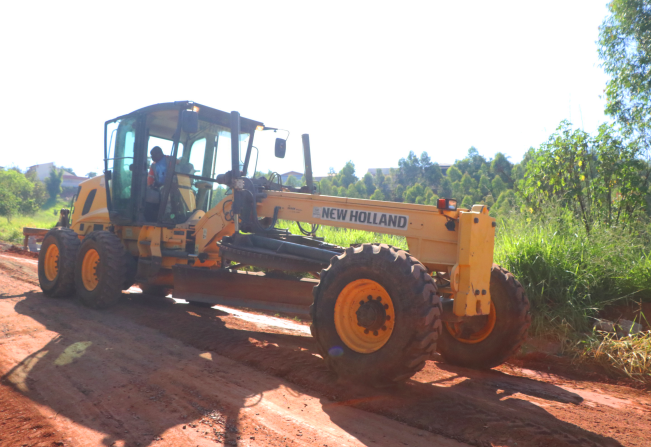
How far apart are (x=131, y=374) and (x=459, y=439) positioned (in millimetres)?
2968

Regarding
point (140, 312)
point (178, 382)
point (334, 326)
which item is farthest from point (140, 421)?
point (140, 312)

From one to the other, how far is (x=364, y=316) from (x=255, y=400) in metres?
1.14

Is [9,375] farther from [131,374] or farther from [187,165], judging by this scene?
[187,165]

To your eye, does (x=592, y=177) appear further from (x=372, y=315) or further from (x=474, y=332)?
(x=372, y=315)

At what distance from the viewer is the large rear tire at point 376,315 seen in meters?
3.68

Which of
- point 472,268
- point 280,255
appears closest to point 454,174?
point 280,255

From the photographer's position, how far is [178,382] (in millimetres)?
4117

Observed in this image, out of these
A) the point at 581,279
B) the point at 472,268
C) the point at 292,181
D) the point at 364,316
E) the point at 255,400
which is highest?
the point at 292,181

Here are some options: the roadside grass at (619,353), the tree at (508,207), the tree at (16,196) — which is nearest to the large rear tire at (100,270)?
the roadside grass at (619,353)

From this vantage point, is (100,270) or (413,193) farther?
(413,193)

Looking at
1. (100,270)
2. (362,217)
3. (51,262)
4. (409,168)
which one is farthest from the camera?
(409,168)

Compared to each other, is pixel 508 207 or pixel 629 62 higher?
pixel 629 62

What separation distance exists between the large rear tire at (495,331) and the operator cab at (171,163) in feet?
14.0

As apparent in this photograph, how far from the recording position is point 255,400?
3738mm
